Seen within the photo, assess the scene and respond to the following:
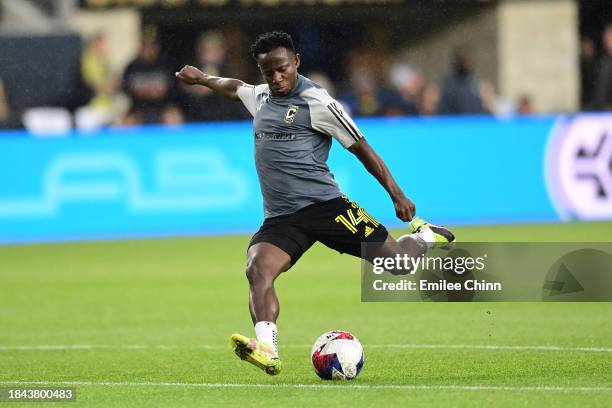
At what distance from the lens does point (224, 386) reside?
8758 mm

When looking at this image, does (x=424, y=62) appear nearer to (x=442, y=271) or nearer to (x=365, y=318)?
(x=365, y=318)

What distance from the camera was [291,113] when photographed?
9141 mm

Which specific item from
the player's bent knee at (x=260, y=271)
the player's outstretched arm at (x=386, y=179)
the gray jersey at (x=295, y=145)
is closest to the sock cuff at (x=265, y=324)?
the player's bent knee at (x=260, y=271)

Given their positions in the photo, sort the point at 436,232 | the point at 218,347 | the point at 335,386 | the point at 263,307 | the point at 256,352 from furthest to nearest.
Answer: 1. the point at 218,347
2. the point at 436,232
3. the point at 263,307
4. the point at 335,386
5. the point at 256,352

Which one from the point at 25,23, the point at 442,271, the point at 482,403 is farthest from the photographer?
the point at 25,23

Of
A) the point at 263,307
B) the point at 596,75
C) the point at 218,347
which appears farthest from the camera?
the point at 596,75

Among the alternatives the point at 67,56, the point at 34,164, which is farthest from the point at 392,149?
the point at 67,56

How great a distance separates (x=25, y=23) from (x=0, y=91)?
5.20 meters

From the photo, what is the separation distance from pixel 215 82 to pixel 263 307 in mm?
1983

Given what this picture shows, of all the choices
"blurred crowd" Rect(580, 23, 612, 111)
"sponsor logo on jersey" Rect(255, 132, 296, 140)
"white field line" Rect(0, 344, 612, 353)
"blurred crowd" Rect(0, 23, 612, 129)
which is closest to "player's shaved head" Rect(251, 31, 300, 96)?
"sponsor logo on jersey" Rect(255, 132, 296, 140)

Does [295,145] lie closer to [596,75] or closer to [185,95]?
[185,95]

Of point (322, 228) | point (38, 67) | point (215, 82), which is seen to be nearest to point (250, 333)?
point (215, 82)

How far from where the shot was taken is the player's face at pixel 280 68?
8977 mm

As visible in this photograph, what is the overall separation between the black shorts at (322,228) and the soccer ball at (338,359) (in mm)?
616
